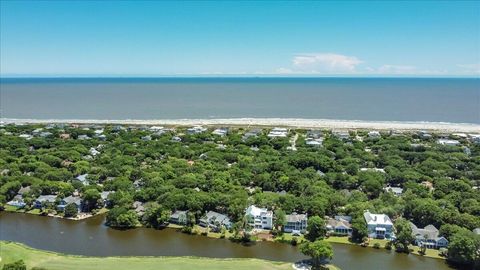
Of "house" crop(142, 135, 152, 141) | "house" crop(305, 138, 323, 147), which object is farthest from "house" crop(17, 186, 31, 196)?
"house" crop(305, 138, 323, 147)

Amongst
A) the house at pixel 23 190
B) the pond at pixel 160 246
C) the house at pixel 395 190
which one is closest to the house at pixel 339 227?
the pond at pixel 160 246

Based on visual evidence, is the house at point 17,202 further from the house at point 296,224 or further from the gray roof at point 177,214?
the house at point 296,224

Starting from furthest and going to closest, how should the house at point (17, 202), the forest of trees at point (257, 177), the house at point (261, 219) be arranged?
the house at point (17, 202), the forest of trees at point (257, 177), the house at point (261, 219)

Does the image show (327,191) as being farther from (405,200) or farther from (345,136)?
(345,136)

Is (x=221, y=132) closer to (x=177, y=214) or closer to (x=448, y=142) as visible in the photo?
(x=177, y=214)

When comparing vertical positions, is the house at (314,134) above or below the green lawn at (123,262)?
above

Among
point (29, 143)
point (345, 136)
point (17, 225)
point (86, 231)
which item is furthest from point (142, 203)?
point (345, 136)
